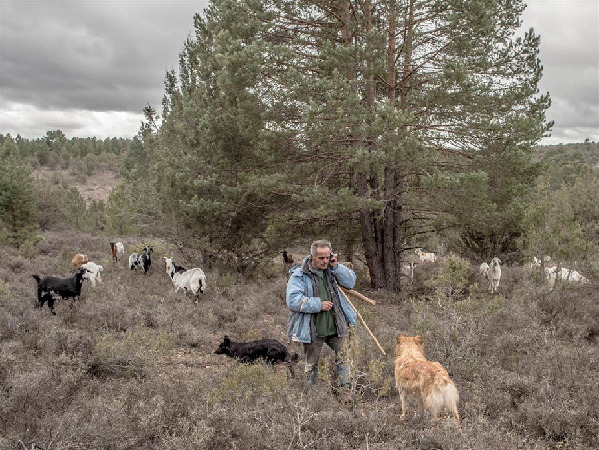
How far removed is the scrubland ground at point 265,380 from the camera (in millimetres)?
3969

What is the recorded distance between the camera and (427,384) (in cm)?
429

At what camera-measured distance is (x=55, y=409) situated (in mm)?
4477

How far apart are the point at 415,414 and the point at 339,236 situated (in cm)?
924

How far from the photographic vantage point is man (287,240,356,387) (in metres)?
4.88

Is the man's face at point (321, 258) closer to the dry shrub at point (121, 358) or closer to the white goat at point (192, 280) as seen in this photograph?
the dry shrub at point (121, 358)

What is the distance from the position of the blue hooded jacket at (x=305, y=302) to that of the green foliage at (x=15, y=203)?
59.3 ft

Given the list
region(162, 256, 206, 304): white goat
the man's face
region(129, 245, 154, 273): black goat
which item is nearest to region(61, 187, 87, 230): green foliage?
region(129, 245, 154, 273): black goat

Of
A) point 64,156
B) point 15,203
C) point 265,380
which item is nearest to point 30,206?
point 15,203

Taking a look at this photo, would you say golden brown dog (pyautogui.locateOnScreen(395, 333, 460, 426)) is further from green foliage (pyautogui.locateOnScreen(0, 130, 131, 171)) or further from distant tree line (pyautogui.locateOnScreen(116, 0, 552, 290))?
green foliage (pyautogui.locateOnScreen(0, 130, 131, 171))

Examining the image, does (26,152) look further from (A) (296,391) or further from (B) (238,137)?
(A) (296,391)

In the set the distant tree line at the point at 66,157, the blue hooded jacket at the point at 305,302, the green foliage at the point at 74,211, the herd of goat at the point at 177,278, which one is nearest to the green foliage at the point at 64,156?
the distant tree line at the point at 66,157

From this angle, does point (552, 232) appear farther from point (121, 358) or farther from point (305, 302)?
point (121, 358)

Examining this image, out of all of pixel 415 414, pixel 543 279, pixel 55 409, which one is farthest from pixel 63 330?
pixel 543 279

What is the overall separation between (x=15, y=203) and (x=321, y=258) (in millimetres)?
18796
